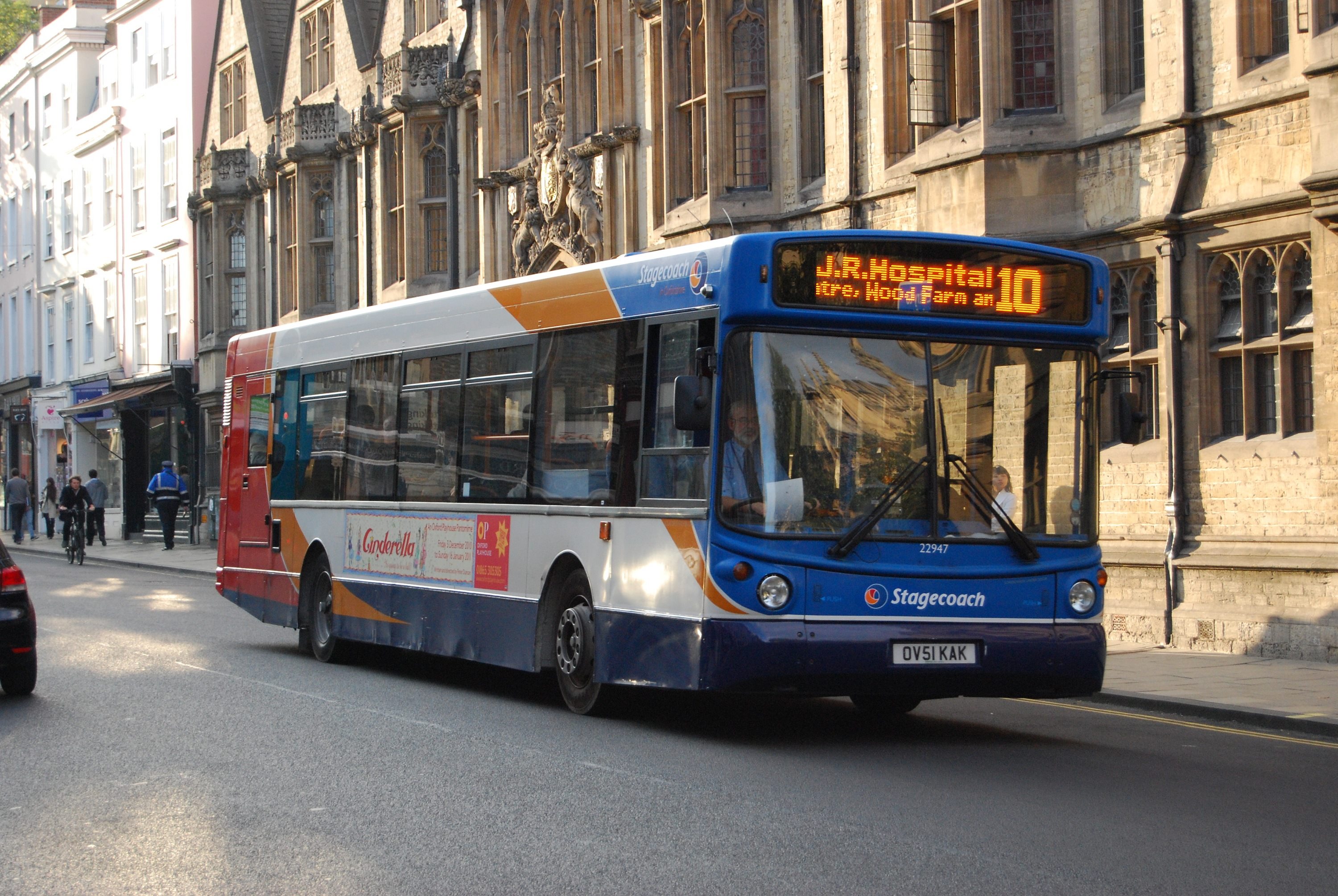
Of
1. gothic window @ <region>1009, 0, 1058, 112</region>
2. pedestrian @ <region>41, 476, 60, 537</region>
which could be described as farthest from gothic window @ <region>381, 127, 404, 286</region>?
gothic window @ <region>1009, 0, 1058, 112</region>

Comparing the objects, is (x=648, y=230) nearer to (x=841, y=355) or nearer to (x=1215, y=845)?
(x=841, y=355)

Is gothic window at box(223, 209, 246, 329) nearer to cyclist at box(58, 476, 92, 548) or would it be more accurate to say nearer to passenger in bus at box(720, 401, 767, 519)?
cyclist at box(58, 476, 92, 548)

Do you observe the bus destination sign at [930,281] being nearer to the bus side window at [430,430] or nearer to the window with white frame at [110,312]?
the bus side window at [430,430]

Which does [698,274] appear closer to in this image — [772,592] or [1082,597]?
[772,592]

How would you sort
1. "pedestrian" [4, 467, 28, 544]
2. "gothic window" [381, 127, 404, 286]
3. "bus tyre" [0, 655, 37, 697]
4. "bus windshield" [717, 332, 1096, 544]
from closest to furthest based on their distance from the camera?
"bus windshield" [717, 332, 1096, 544]
"bus tyre" [0, 655, 37, 697]
"gothic window" [381, 127, 404, 286]
"pedestrian" [4, 467, 28, 544]

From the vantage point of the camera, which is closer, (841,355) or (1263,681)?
(841,355)

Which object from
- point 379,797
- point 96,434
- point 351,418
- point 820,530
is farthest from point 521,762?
point 96,434

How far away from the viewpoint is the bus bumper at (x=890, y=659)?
980 centimetres

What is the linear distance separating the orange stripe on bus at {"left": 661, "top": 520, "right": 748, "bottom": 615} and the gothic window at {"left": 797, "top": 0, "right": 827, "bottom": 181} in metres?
12.9

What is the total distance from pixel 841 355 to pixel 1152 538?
8.32 meters

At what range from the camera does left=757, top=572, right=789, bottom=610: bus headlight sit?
387 inches

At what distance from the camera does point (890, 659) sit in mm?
9969

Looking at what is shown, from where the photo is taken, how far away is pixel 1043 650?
10.3 m

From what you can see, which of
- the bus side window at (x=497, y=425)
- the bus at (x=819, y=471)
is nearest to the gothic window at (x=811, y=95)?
the bus side window at (x=497, y=425)
